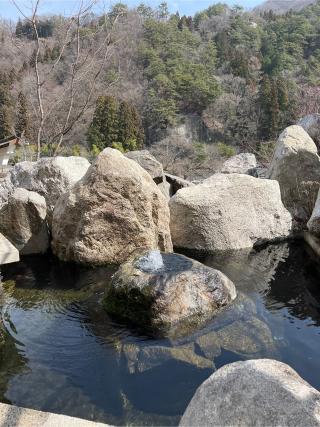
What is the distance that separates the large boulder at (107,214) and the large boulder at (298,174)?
338 centimetres

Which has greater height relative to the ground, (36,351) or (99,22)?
(99,22)

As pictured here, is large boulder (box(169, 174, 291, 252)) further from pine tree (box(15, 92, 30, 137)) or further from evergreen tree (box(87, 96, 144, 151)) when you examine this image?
evergreen tree (box(87, 96, 144, 151))

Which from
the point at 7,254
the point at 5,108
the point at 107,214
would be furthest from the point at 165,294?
the point at 5,108

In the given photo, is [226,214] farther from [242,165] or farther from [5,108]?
[5,108]

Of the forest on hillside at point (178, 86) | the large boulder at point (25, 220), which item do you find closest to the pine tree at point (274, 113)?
the forest on hillside at point (178, 86)

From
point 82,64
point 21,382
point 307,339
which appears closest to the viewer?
point 21,382

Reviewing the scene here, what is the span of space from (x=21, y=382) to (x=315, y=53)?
179 ft

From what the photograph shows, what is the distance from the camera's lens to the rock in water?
4102mm

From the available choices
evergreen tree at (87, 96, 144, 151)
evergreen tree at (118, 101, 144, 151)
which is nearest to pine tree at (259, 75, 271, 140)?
evergreen tree at (118, 101, 144, 151)

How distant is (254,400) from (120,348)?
2.02 metres

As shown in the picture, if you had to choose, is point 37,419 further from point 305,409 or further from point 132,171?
point 132,171

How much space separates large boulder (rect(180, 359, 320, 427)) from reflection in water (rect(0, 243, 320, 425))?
103 cm

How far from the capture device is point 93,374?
3559 mm

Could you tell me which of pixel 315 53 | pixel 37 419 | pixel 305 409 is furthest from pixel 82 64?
pixel 315 53
